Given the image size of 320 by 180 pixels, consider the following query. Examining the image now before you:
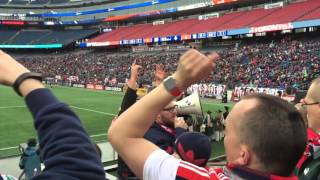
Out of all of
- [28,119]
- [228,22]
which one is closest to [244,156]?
[28,119]

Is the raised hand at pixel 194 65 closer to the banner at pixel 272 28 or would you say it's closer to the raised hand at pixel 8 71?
the raised hand at pixel 8 71

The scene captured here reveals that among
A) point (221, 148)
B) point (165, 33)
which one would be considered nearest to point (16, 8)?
point (165, 33)

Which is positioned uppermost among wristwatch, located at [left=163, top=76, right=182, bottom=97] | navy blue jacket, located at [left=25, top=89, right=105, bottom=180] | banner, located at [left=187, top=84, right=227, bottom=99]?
wristwatch, located at [left=163, top=76, right=182, bottom=97]

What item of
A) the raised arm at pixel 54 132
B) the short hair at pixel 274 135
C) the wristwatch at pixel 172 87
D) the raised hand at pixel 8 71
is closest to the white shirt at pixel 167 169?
the short hair at pixel 274 135

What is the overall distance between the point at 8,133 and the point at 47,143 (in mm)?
18376

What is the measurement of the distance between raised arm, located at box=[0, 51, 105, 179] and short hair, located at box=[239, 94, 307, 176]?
750 mm

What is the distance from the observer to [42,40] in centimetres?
8225

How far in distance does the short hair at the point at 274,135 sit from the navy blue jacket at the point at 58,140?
0.76 m

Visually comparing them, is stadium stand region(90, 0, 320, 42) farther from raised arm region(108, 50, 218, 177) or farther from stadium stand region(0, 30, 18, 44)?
raised arm region(108, 50, 218, 177)

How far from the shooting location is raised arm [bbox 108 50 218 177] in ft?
5.66

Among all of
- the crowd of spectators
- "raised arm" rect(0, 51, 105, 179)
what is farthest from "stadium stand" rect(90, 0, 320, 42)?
"raised arm" rect(0, 51, 105, 179)

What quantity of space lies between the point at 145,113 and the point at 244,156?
0.49 m

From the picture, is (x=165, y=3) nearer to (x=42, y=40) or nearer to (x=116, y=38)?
(x=116, y=38)

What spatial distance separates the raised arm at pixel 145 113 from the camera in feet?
5.66
